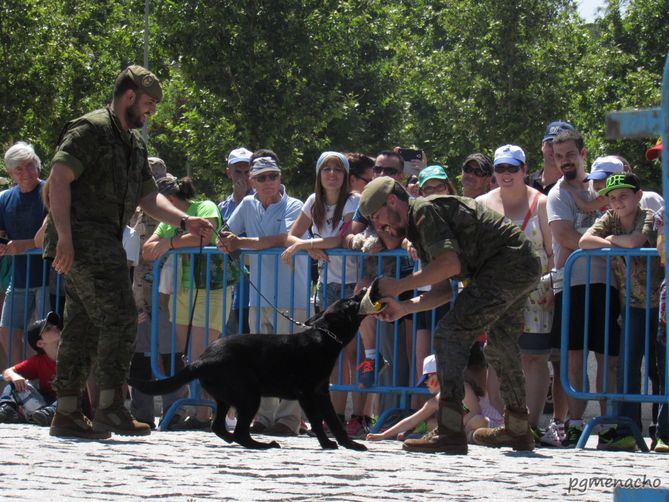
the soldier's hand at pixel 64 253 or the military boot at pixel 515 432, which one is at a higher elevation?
the soldier's hand at pixel 64 253

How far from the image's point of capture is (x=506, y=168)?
859 centimetres

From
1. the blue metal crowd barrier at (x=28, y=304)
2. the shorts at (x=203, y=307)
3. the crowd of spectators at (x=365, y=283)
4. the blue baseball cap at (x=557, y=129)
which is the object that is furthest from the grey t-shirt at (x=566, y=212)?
the blue metal crowd barrier at (x=28, y=304)

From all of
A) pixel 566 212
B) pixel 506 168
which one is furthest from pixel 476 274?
pixel 566 212

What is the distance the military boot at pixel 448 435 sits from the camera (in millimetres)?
7129

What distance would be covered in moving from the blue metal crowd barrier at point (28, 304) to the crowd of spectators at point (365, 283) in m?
0.02

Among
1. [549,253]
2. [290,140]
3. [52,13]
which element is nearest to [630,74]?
[290,140]

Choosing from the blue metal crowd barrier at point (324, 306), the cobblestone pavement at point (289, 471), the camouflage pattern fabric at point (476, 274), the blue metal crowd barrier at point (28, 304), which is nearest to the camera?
the cobblestone pavement at point (289, 471)

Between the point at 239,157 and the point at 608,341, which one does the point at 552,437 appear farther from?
the point at 239,157

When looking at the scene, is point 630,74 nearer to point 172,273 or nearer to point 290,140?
point 290,140

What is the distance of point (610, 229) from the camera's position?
27.3 feet

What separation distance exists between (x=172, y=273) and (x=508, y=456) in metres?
3.27

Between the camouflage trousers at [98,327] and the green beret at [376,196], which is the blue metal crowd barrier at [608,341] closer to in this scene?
the green beret at [376,196]

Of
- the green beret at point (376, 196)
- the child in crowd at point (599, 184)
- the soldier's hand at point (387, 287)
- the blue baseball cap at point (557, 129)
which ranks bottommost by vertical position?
the soldier's hand at point (387, 287)

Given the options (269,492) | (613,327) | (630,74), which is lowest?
(269,492)
